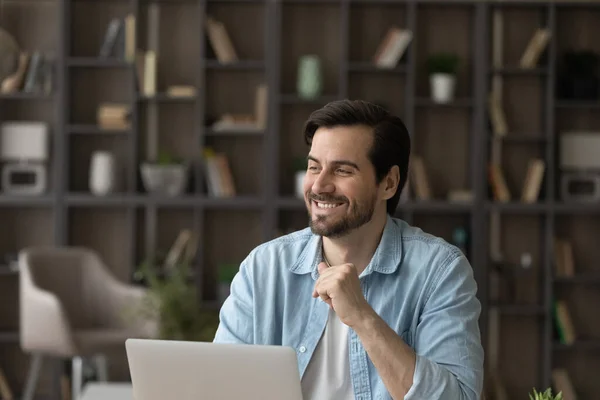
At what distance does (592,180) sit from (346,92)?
1.61m

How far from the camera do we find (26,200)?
5.82m

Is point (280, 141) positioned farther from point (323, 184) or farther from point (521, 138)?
point (323, 184)

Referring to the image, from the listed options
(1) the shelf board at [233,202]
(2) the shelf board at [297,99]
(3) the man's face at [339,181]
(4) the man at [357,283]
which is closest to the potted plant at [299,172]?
(1) the shelf board at [233,202]

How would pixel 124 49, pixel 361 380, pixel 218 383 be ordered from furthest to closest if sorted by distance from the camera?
1. pixel 124 49
2. pixel 361 380
3. pixel 218 383

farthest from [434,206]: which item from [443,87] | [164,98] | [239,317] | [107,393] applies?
[239,317]

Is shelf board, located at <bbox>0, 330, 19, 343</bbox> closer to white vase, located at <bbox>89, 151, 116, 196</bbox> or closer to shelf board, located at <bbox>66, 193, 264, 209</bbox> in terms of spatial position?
shelf board, located at <bbox>66, 193, 264, 209</bbox>

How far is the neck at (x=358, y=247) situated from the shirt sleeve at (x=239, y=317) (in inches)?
7.7

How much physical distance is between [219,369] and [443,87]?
4.40m

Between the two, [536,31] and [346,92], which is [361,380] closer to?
[346,92]

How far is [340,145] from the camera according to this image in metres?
2.17

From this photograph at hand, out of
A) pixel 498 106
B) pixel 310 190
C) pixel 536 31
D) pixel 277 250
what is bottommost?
pixel 277 250

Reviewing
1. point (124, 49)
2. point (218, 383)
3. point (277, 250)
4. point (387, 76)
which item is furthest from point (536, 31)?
point (218, 383)

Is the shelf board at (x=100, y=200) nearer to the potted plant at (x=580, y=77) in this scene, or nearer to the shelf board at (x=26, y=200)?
the shelf board at (x=26, y=200)

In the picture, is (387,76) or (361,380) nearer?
(361,380)
